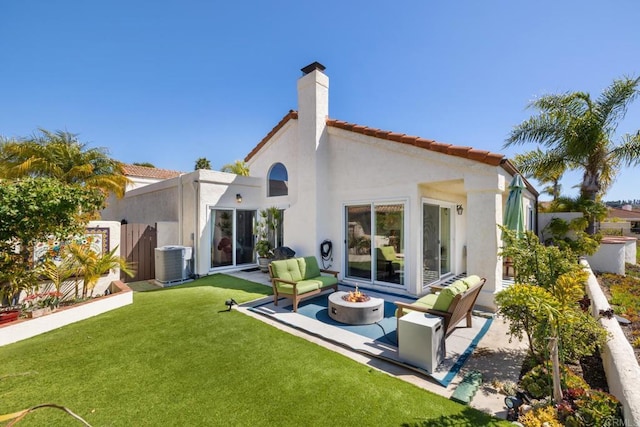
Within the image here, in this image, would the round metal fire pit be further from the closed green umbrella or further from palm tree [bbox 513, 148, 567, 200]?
palm tree [bbox 513, 148, 567, 200]

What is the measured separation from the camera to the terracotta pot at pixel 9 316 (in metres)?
6.44

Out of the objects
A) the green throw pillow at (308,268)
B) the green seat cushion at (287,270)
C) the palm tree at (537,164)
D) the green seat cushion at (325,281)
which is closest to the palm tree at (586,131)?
the palm tree at (537,164)

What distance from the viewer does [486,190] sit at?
26.1ft

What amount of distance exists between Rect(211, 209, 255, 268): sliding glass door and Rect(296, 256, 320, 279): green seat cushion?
5.79 metres

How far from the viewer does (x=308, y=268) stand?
9.28 m

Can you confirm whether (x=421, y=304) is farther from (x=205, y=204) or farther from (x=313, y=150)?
(x=205, y=204)

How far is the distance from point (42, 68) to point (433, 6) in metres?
15.9

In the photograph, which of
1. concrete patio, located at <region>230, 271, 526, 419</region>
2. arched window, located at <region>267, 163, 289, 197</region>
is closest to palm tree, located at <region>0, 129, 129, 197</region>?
arched window, located at <region>267, 163, 289, 197</region>

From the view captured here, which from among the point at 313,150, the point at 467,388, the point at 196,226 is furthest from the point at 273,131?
the point at 467,388

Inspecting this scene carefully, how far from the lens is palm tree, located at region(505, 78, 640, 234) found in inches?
508

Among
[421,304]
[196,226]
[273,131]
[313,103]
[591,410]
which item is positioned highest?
[313,103]

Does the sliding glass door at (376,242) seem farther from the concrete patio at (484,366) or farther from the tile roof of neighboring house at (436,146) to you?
the concrete patio at (484,366)

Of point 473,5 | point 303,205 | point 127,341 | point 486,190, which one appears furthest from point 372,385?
point 473,5

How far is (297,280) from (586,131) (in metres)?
16.0
